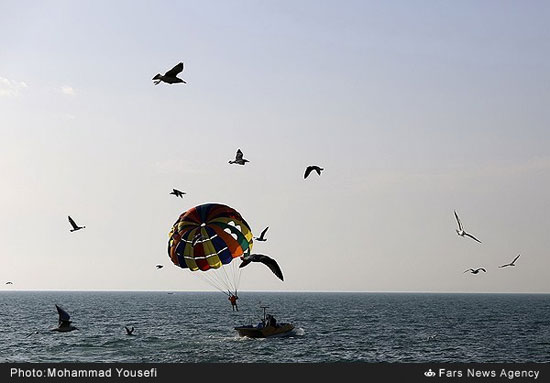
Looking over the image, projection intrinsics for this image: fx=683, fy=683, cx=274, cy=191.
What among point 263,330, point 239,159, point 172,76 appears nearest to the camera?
point 172,76

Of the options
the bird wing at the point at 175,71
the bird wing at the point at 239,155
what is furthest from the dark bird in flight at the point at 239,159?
the bird wing at the point at 175,71

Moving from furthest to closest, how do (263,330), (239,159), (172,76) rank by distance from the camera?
(263,330), (239,159), (172,76)

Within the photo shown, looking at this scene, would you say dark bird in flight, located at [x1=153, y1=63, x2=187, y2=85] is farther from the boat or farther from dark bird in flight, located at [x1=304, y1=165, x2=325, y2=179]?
the boat

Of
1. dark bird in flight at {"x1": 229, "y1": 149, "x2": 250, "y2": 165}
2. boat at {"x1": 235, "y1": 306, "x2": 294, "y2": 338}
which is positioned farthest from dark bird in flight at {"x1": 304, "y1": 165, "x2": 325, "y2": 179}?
boat at {"x1": 235, "y1": 306, "x2": 294, "y2": 338}

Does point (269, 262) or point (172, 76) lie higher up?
point (172, 76)

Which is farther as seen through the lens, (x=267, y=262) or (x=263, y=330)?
(x=263, y=330)

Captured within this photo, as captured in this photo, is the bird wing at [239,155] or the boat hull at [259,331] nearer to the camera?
the bird wing at [239,155]
